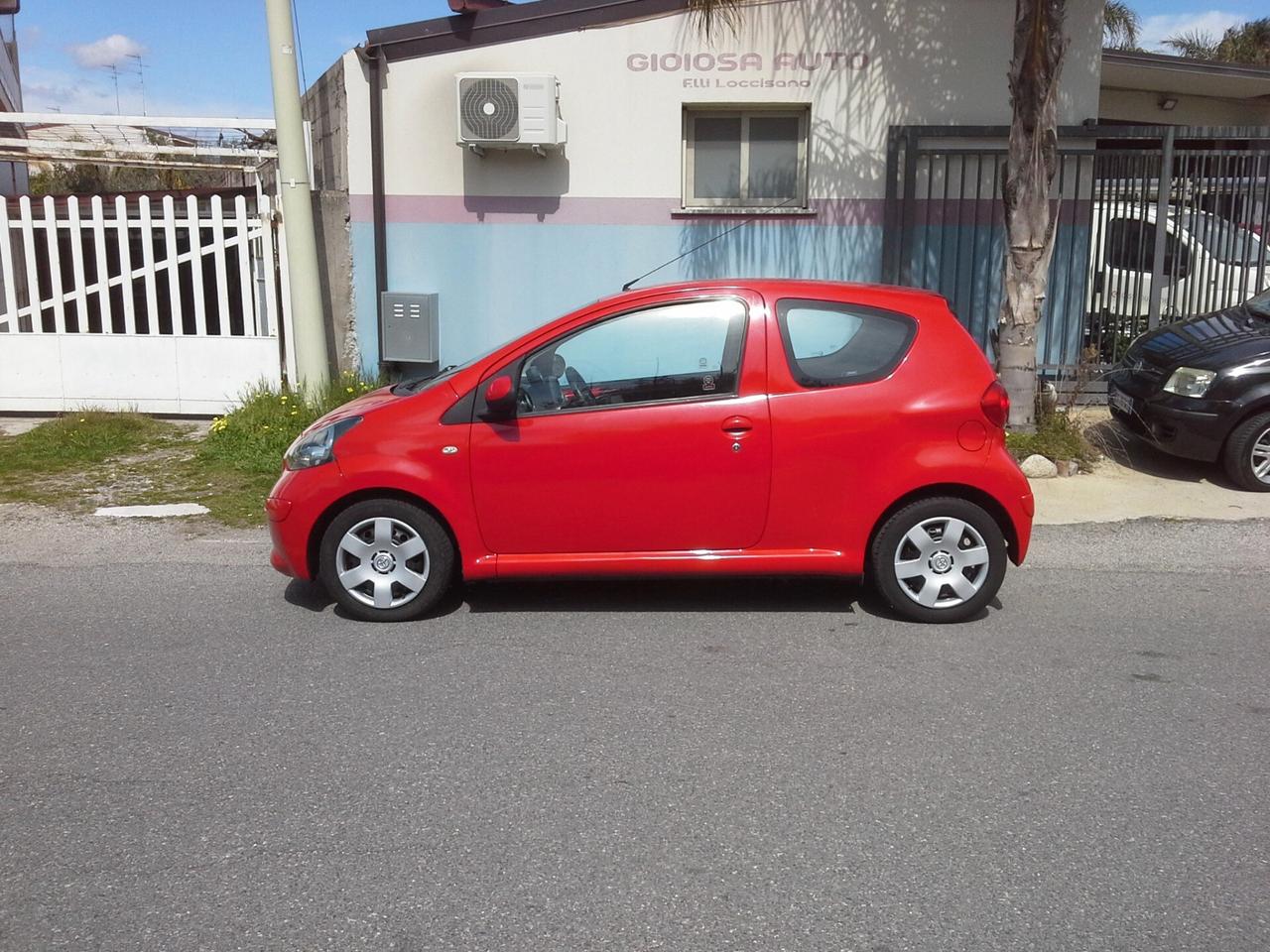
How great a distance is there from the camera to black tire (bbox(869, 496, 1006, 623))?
5.62 meters

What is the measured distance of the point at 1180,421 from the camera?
830 cm

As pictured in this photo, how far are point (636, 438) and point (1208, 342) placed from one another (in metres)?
5.17

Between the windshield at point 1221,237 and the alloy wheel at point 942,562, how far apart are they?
6.41 m

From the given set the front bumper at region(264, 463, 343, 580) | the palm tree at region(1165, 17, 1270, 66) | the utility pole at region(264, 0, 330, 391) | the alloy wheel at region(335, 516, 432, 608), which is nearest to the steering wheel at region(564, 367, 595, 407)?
the alloy wheel at region(335, 516, 432, 608)

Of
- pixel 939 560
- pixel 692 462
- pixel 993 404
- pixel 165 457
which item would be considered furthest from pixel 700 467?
pixel 165 457

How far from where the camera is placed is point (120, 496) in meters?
8.38

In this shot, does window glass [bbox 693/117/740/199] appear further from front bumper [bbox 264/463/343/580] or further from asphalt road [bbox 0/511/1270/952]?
front bumper [bbox 264/463/343/580]

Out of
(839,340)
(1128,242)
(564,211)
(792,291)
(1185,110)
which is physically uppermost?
(1185,110)

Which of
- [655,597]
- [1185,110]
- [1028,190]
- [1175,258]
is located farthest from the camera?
[1185,110]

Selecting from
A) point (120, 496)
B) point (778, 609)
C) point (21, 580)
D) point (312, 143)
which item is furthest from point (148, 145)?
point (778, 609)

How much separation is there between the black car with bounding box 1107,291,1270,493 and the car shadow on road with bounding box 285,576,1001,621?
124 inches

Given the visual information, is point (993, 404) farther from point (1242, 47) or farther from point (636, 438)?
point (1242, 47)

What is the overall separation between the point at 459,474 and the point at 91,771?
2.10 meters

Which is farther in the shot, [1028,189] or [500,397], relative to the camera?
[1028,189]
